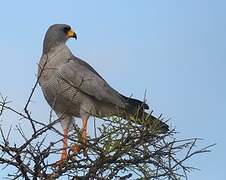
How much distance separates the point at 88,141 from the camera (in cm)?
403

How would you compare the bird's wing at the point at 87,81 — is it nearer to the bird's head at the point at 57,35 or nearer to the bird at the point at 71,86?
the bird at the point at 71,86

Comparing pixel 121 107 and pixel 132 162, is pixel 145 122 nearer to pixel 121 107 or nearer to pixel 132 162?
pixel 132 162

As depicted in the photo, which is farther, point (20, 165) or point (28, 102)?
point (28, 102)

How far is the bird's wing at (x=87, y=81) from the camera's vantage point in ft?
22.3

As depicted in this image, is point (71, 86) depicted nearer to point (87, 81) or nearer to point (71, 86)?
point (71, 86)

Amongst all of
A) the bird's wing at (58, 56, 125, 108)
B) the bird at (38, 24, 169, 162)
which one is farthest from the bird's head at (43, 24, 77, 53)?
the bird's wing at (58, 56, 125, 108)

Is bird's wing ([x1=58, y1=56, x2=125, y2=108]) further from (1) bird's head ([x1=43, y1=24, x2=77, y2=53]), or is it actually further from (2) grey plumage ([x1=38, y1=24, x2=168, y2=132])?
(1) bird's head ([x1=43, y1=24, x2=77, y2=53])

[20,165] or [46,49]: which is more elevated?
[46,49]

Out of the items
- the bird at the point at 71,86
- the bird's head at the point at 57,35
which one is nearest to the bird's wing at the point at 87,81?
the bird at the point at 71,86

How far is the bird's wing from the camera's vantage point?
6801 millimetres

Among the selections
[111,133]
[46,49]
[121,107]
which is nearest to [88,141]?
[111,133]

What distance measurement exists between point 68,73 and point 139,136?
2.95 meters

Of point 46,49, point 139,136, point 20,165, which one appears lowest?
point 20,165

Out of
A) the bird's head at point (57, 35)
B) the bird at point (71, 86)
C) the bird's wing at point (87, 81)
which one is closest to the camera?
the bird at point (71, 86)
